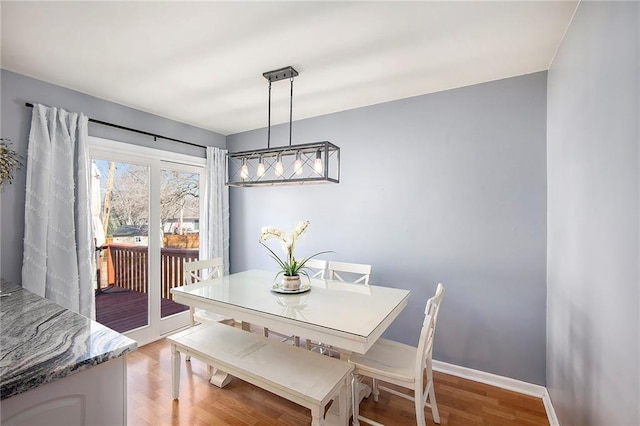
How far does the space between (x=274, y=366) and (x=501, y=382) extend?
6.29ft

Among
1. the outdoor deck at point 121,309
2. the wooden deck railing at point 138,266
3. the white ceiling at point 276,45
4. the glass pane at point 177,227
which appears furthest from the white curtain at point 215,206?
the white ceiling at point 276,45

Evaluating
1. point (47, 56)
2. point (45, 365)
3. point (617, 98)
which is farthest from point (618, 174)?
point (47, 56)

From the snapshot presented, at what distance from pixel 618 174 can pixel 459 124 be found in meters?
1.56

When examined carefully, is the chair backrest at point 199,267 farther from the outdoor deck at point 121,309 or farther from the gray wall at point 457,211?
the gray wall at point 457,211

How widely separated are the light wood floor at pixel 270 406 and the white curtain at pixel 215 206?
1591 millimetres

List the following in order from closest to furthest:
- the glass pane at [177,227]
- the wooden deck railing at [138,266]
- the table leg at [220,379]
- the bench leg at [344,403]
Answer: the bench leg at [344,403], the table leg at [220,379], the wooden deck railing at [138,266], the glass pane at [177,227]

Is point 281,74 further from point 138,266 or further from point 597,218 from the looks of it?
point 138,266

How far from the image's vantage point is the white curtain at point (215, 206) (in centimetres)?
367

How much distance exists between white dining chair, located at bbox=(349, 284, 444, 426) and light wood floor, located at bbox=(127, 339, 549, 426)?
23 cm

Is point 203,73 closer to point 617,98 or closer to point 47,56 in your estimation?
point 47,56

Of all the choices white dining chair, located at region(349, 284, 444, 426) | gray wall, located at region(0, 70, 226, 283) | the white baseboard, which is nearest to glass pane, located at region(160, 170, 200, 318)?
gray wall, located at region(0, 70, 226, 283)

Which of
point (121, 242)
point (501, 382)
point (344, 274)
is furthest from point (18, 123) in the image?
point (501, 382)

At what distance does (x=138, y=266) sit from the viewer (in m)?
3.11

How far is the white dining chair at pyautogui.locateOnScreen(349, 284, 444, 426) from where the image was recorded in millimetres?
1602
